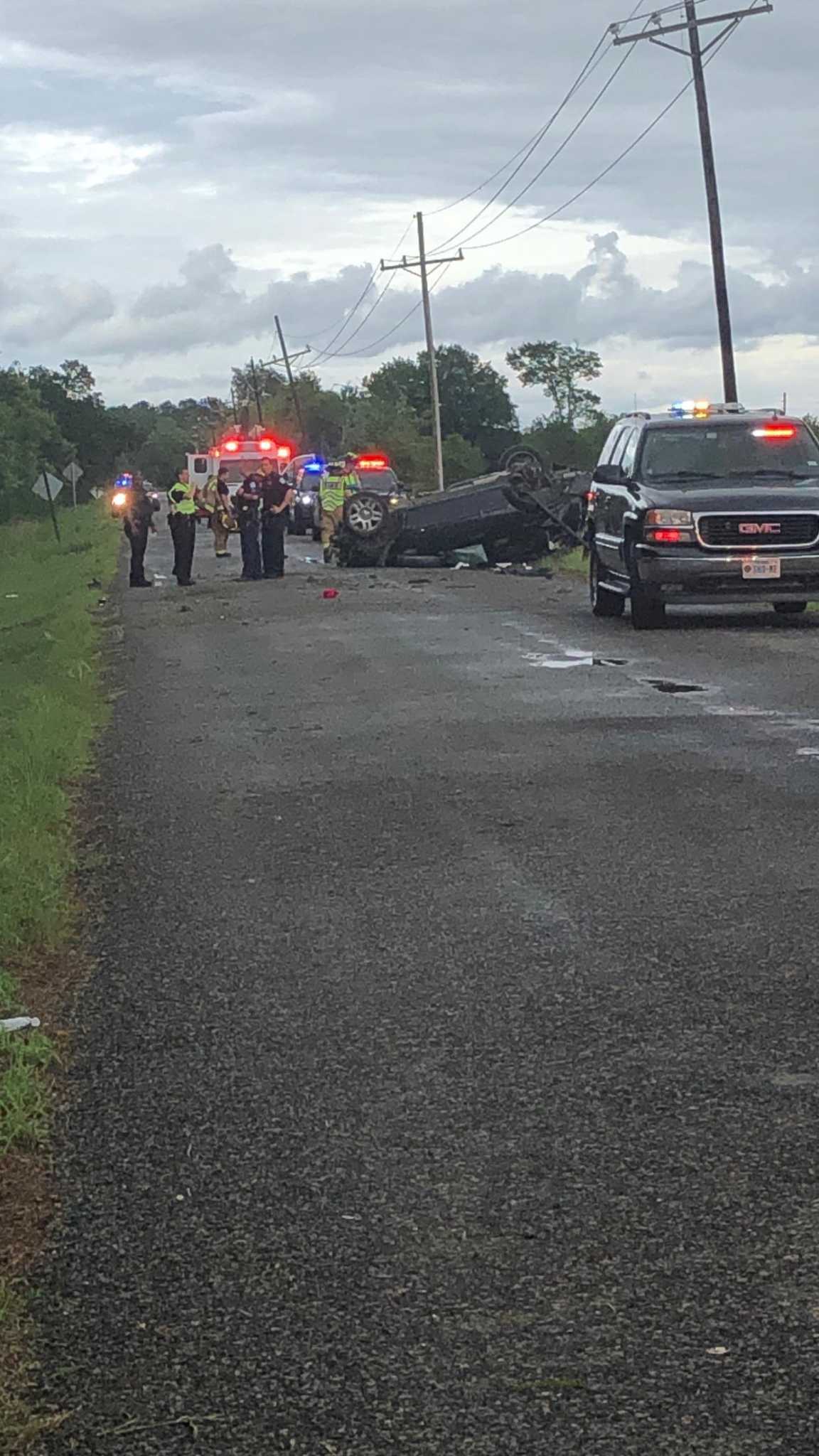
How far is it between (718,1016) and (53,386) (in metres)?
149

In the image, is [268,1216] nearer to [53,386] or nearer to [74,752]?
[74,752]

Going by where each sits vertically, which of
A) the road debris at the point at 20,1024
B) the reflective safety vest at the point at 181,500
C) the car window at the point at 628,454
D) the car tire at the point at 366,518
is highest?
the car window at the point at 628,454

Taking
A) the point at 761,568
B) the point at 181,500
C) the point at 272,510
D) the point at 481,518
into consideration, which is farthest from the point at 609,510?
the point at 481,518

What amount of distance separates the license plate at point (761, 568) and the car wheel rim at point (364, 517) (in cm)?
1490

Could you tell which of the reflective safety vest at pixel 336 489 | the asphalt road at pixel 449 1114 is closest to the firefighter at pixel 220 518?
the reflective safety vest at pixel 336 489

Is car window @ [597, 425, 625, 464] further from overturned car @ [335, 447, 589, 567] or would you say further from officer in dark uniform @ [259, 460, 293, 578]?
officer in dark uniform @ [259, 460, 293, 578]

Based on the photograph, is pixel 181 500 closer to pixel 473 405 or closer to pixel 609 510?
pixel 609 510

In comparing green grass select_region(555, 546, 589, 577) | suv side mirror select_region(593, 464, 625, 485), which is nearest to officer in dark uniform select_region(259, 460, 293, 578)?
green grass select_region(555, 546, 589, 577)

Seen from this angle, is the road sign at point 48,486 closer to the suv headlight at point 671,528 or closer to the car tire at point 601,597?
the car tire at point 601,597

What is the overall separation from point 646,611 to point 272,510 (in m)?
12.0

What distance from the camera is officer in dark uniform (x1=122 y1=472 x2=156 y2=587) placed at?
29422 millimetres

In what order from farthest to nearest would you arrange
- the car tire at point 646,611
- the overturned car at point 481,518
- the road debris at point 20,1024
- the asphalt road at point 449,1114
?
the overturned car at point 481,518
the car tire at point 646,611
the road debris at point 20,1024
the asphalt road at point 449,1114

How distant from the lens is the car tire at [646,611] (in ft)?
59.2

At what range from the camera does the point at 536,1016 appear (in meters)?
5.53
